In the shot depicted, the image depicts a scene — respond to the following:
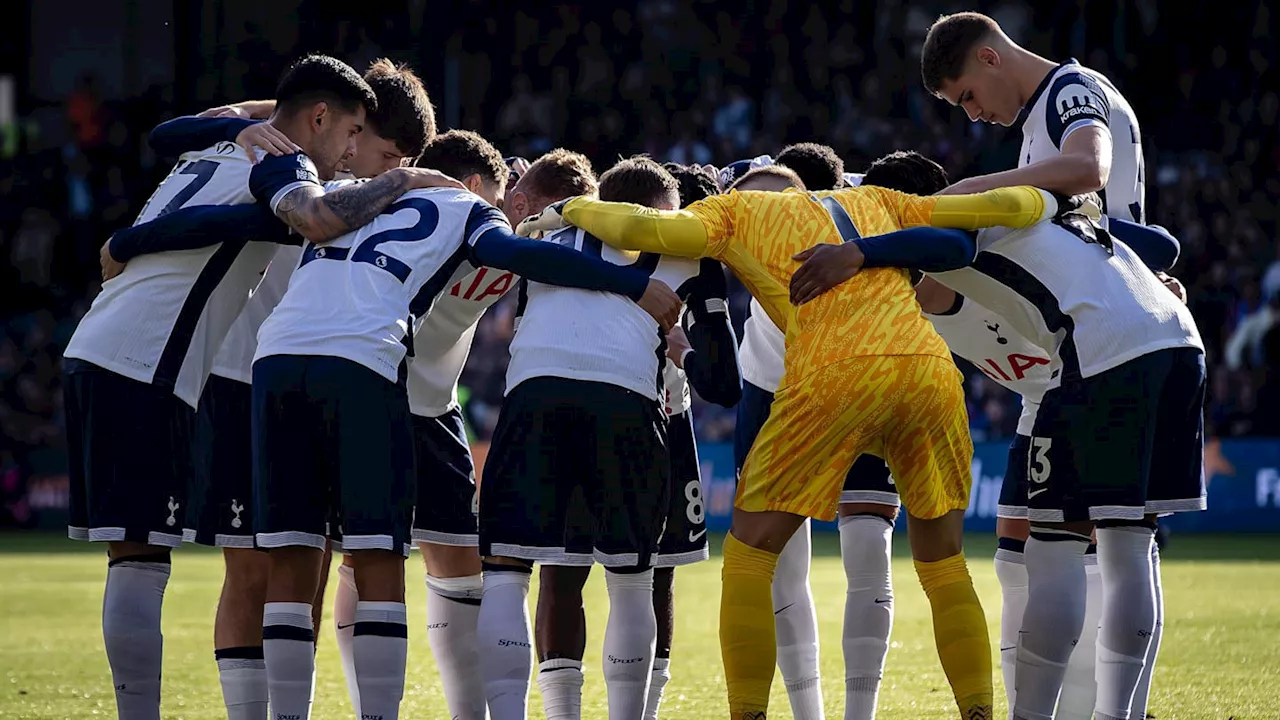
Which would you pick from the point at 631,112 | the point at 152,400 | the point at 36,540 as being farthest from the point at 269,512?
the point at 631,112

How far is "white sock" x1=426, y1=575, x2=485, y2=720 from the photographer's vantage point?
17.6 ft

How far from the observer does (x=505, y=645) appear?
181 inches

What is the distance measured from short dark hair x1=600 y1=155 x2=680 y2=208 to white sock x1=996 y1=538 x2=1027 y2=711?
182 centimetres

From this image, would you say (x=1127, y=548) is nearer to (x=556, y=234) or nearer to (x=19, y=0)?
(x=556, y=234)

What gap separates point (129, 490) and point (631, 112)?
61.5 ft

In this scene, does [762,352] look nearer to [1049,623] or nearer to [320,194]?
[1049,623]

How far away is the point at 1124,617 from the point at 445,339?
8.11 feet

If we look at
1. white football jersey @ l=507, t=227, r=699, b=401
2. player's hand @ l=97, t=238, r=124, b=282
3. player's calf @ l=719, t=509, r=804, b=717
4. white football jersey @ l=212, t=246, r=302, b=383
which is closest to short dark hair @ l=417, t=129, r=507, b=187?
white football jersey @ l=212, t=246, r=302, b=383

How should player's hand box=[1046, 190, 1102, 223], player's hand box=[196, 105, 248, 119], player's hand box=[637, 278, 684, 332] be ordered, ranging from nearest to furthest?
1. player's hand box=[637, 278, 684, 332]
2. player's hand box=[1046, 190, 1102, 223]
3. player's hand box=[196, 105, 248, 119]

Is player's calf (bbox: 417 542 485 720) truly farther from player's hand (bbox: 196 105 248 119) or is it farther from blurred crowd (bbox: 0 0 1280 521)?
blurred crowd (bbox: 0 0 1280 521)

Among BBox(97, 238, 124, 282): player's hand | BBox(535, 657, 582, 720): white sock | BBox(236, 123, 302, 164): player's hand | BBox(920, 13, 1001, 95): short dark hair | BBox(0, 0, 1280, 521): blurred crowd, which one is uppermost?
BBox(0, 0, 1280, 521): blurred crowd

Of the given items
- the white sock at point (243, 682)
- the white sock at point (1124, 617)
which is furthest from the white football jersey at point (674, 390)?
the white sock at point (243, 682)

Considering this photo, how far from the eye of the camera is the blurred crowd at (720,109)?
21.6m

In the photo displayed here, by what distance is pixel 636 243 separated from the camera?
4.70 m
